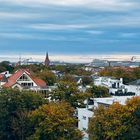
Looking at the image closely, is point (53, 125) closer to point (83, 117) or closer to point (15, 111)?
point (15, 111)

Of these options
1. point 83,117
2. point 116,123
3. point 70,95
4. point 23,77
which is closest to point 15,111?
point 83,117

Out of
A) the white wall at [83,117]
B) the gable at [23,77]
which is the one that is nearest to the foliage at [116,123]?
the white wall at [83,117]

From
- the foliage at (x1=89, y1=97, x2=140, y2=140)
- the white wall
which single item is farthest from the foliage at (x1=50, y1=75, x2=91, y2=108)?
the foliage at (x1=89, y1=97, x2=140, y2=140)

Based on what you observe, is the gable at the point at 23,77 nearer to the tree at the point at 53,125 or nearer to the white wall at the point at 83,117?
the white wall at the point at 83,117

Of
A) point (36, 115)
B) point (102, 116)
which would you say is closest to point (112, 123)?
point (102, 116)

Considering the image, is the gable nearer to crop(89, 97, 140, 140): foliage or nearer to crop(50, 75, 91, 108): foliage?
crop(50, 75, 91, 108): foliage
